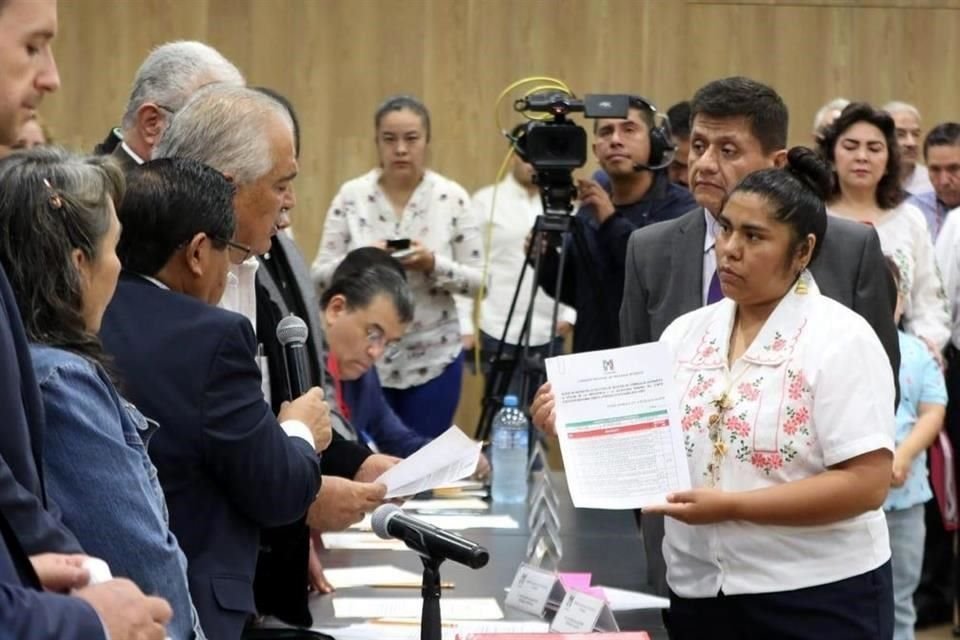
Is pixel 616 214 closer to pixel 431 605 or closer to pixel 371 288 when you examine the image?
pixel 371 288

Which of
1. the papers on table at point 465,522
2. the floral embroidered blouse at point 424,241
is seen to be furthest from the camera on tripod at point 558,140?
the floral embroidered blouse at point 424,241

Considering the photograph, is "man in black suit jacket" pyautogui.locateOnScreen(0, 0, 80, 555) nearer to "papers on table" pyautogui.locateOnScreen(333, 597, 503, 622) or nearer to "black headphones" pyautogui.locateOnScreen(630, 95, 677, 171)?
"papers on table" pyautogui.locateOnScreen(333, 597, 503, 622)

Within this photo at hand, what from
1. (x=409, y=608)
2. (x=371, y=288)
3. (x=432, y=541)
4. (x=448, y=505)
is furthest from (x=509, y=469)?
(x=432, y=541)

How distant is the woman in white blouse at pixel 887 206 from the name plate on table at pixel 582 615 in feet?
8.43

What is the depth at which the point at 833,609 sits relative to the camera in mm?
2348

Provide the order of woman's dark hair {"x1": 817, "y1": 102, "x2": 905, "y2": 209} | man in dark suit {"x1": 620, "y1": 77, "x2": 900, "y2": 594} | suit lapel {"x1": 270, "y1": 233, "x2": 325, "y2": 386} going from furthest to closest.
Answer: woman's dark hair {"x1": 817, "y1": 102, "x2": 905, "y2": 209} → suit lapel {"x1": 270, "y1": 233, "x2": 325, "y2": 386} → man in dark suit {"x1": 620, "y1": 77, "x2": 900, "y2": 594}

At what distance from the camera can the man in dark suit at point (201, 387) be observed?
195 centimetres

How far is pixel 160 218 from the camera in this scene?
2043mm

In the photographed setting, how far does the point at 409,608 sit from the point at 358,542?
0.71m

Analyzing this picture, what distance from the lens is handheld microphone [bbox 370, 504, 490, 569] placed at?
2041 millimetres

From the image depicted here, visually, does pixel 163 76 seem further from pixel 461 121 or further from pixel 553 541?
pixel 461 121

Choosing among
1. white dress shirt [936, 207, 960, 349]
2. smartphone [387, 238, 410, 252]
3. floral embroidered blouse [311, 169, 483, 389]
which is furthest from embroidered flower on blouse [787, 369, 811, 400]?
floral embroidered blouse [311, 169, 483, 389]

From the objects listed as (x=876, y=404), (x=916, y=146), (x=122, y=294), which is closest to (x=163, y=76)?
(x=122, y=294)

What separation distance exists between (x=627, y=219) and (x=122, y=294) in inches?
105
